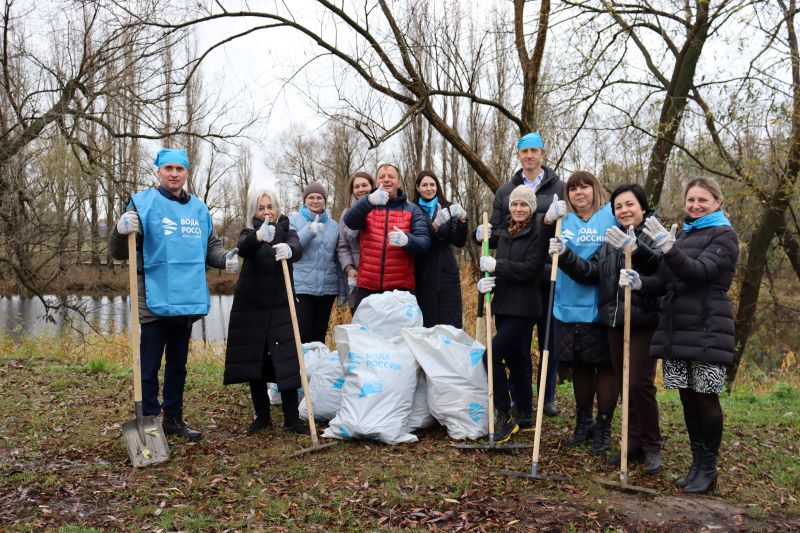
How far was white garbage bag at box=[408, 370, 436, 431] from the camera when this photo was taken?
473 cm

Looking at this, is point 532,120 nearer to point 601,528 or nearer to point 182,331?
point 182,331

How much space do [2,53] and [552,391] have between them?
30.5 ft

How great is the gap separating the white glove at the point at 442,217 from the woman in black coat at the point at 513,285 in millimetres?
536

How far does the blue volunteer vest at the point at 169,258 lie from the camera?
170 inches

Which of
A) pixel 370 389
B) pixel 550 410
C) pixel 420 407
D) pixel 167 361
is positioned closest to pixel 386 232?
pixel 370 389

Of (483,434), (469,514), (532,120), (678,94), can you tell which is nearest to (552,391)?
(483,434)

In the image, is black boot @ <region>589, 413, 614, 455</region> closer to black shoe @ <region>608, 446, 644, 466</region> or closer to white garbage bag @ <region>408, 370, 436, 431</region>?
black shoe @ <region>608, 446, 644, 466</region>

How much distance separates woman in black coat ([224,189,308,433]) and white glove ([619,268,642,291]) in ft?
7.31

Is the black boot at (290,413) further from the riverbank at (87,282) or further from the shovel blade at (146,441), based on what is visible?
the riverbank at (87,282)

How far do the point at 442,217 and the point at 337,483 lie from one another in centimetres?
222

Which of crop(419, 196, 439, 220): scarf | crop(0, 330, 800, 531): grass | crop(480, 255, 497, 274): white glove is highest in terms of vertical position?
crop(419, 196, 439, 220): scarf

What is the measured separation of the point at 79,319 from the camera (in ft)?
40.7

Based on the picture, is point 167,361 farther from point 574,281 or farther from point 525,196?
point 574,281

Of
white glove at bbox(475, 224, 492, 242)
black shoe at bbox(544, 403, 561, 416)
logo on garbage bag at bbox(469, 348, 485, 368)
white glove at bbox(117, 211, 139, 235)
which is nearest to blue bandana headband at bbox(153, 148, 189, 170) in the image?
white glove at bbox(117, 211, 139, 235)
